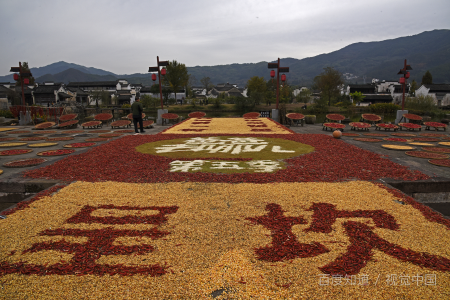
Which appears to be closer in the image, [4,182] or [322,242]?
[322,242]

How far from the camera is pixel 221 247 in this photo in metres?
3.72

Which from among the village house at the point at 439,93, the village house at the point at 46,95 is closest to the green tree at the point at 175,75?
the village house at the point at 46,95

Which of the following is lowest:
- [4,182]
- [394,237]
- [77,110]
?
[394,237]

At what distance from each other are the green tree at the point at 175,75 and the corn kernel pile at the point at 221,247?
184ft

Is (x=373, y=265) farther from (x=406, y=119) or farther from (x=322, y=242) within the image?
(x=406, y=119)

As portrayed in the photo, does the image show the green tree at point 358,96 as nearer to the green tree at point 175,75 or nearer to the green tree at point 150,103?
the green tree at point 175,75

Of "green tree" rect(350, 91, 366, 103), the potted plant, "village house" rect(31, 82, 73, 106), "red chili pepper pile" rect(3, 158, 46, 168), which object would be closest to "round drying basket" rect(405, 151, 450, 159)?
"red chili pepper pile" rect(3, 158, 46, 168)

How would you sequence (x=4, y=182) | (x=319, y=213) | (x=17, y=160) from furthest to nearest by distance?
(x=17, y=160), (x=4, y=182), (x=319, y=213)

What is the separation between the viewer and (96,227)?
4352mm

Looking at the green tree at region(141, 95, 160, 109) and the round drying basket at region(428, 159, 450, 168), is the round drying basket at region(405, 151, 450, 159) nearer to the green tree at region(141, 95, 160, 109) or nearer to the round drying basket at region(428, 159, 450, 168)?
the round drying basket at region(428, 159, 450, 168)

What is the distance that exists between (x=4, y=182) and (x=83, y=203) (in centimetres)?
289

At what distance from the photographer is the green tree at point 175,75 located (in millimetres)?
58094

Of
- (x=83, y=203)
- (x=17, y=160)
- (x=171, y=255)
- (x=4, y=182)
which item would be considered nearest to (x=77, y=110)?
(x=17, y=160)

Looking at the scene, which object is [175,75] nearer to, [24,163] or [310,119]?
[310,119]
